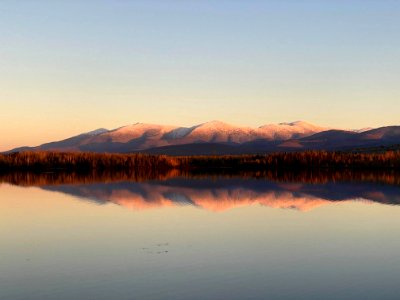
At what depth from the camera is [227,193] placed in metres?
32.3

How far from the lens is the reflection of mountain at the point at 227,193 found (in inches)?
1089

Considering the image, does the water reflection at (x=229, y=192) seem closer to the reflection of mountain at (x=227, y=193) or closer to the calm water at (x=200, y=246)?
the reflection of mountain at (x=227, y=193)

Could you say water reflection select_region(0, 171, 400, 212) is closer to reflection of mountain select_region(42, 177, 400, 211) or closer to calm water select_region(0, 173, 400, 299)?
reflection of mountain select_region(42, 177, 400, 211)

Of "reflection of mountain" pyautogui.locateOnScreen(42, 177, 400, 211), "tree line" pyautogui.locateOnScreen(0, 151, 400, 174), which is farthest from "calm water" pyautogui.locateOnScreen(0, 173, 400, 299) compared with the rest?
"tree line" pyautogui.locateOnScreen(0, 151, 400, 174)

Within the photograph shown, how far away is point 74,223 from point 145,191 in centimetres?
1216

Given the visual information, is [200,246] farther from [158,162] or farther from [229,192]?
[158,162]

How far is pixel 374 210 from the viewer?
81.4ft

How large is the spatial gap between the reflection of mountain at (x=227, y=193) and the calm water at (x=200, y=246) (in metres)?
0.11

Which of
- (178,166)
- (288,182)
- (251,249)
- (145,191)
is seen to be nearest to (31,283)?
(251,249)

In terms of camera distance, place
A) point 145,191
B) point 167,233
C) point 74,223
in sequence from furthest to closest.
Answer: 1. point 145,191
2. point 74,223
3. point 167,233

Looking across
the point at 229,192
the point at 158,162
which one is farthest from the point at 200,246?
the point at 158,162

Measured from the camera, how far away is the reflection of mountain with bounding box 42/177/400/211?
27656 mm

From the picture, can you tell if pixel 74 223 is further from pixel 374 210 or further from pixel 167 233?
pixel 374 210

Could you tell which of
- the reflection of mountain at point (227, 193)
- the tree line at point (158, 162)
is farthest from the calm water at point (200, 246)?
the tree line at point (158, 162)
